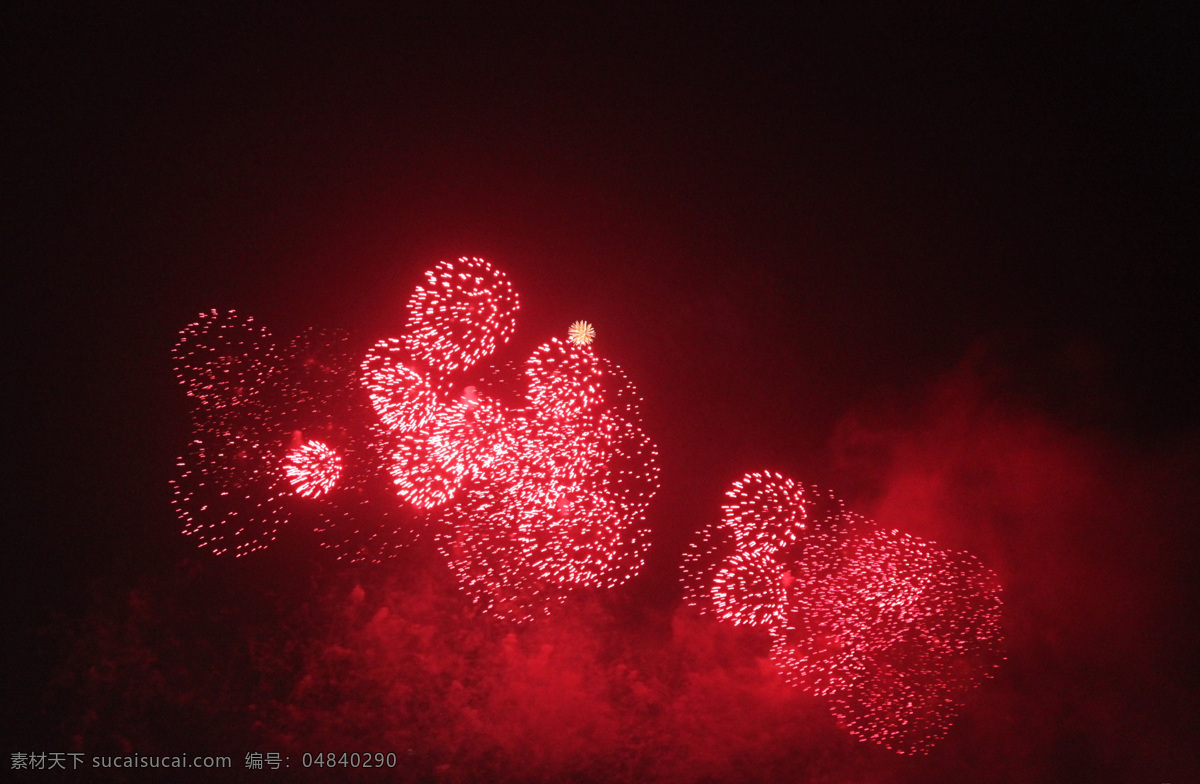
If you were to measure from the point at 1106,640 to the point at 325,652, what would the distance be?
4.80m

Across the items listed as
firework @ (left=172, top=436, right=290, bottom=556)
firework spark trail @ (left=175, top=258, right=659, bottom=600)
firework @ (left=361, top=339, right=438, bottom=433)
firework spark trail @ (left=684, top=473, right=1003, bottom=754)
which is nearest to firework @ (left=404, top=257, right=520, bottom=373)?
firework spark trail @ (left=175, top=258, right=659, bottom=600)

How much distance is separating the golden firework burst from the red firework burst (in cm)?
155

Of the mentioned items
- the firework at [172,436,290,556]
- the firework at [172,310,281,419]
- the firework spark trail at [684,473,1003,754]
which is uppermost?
the firework at [172,310,281,419]

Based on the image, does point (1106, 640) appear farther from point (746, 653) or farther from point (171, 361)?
point (171, 361)

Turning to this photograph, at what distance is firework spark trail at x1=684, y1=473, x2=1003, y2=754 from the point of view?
13.9 ft

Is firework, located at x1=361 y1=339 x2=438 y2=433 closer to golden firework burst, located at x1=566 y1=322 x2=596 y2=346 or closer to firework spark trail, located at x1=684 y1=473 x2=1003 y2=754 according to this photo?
golden firework burst, located at x1=566 y1=322 x2=596 y2=346

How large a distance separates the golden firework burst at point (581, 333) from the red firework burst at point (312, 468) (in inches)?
61.1

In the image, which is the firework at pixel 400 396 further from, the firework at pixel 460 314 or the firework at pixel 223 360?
the firework at pixel 223 360

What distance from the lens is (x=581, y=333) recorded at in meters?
4.41

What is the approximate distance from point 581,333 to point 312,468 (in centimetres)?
180

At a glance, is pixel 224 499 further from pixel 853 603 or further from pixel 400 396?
pixel 853 603

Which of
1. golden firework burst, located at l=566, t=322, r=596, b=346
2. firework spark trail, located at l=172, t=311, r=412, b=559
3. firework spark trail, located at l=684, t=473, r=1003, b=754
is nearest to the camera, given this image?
firework spark trail, located at l=172, t=311, r=412, b=559

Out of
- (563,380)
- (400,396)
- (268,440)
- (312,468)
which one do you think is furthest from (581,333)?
(268,440)

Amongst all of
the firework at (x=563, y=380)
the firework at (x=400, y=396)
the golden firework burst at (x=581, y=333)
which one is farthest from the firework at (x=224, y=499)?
the golden firework burst at (x=581, y=333)
